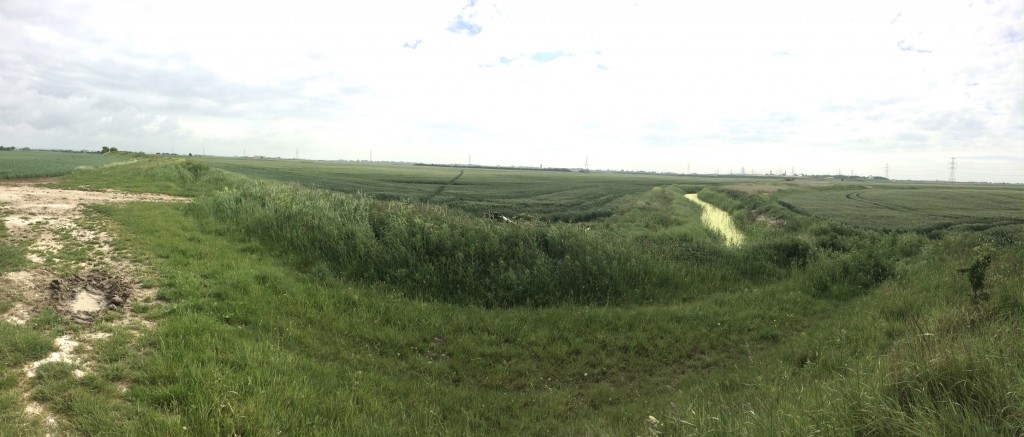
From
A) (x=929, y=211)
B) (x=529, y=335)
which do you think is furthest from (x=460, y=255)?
(x=929, y=211)

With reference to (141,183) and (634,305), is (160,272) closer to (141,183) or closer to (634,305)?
(634,305)

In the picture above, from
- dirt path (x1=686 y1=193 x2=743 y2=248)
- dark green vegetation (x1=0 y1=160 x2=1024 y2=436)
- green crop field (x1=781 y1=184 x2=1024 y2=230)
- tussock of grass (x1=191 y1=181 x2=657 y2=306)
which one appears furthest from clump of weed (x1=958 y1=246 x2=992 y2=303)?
dirt path (x1=686 y1=193 x2=743 y2=248)

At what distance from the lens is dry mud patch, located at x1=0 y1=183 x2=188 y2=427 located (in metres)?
5.19

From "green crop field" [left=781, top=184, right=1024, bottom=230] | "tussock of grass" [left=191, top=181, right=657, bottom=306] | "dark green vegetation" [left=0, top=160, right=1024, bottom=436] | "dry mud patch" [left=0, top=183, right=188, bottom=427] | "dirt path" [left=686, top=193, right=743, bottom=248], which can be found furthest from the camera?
"dirt path" [left=686, top=193, right=743, bottom=248]

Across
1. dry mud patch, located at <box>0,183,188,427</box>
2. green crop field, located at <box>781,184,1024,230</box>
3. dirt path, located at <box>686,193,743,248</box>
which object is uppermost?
green crop field, located at <box>781,184,1024,230</box>

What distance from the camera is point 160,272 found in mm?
7930

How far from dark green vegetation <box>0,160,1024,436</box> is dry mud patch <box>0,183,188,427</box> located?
1.19 feet

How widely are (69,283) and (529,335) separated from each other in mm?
7000

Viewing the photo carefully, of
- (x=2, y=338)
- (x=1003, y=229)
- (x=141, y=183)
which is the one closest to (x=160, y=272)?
(x=2, y=338)

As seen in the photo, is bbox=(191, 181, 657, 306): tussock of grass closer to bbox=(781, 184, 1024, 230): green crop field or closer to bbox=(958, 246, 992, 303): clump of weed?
bbox=(958, 246, 992, 303): clump of weed

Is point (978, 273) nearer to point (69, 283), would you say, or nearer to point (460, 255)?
point (460, 255)

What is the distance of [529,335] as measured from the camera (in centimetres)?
742

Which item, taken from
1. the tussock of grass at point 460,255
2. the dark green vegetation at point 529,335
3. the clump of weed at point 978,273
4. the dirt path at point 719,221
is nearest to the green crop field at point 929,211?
the dirt path at point 719,221

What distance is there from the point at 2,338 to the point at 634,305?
29.1ft
